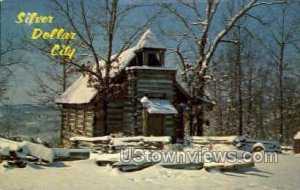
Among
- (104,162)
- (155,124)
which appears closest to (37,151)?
(104,162)

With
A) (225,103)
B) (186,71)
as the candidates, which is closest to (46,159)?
(186,71)

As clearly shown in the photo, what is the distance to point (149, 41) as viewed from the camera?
85.4 feet

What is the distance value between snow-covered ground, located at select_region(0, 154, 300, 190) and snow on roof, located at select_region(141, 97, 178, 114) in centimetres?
997

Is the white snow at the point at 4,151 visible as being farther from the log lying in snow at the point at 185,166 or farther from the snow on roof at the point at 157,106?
the snow on roof at the point at 157,106

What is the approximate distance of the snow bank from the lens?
1323 centimetres

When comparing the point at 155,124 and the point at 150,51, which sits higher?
the point at 150,51

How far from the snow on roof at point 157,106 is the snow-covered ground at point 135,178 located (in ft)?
32.7

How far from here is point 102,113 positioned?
2548 cm

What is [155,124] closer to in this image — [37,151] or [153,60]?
[153,60]

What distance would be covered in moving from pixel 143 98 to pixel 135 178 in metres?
12.5

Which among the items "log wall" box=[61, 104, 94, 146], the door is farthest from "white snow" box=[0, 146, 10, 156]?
"log wall" box=[61, 104, 94, 146]

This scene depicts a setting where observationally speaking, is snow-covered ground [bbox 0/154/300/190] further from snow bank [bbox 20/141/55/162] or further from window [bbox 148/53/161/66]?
window [bbox 148/53/161/66]

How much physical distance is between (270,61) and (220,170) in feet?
93.3

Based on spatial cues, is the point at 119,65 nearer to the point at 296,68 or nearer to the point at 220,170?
the point at 220,170
